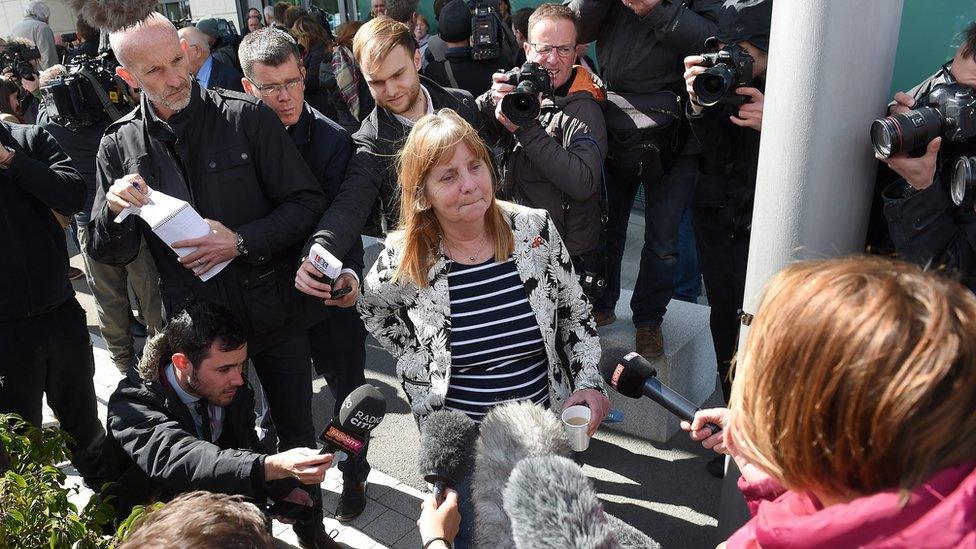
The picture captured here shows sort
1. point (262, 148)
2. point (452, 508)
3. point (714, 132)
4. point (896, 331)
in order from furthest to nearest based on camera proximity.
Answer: point (714, 132) < point (262, 148) < point (452, 508) < point (896, 331)

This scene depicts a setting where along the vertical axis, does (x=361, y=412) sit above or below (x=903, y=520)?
below

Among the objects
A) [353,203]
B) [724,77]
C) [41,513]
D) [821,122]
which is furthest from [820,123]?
[41,513]

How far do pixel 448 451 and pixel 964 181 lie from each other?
5.12 ft

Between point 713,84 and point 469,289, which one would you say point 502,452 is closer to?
point 469,289

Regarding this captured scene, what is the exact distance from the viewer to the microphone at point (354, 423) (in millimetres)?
2047

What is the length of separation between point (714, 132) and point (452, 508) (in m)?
2.22

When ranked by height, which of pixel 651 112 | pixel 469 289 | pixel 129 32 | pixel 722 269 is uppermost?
pixel 129 32

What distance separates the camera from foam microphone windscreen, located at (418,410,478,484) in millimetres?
1766

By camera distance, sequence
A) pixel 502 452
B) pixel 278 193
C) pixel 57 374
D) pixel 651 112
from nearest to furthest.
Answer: pixel 502 452 → pixel 278 193 → pixel 57 374 → pixel 651 112

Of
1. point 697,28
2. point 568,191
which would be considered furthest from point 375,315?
point 697,28

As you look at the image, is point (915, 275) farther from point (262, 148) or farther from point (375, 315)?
point (262, 148)

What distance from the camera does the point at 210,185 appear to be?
9.47 feet

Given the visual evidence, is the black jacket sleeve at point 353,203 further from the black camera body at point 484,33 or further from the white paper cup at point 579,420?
the black camera body at point 484,33

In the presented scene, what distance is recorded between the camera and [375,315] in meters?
2.61
